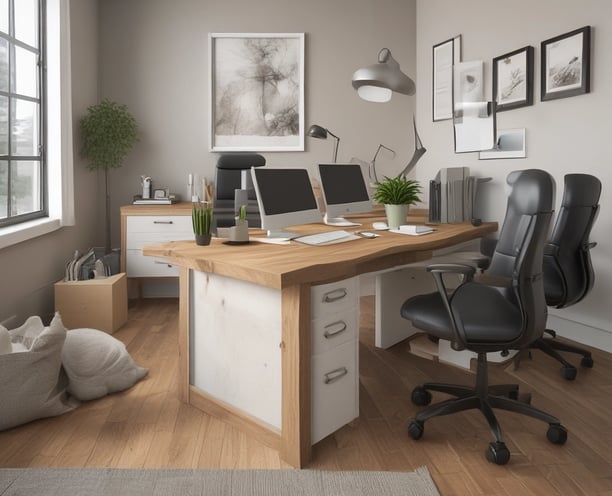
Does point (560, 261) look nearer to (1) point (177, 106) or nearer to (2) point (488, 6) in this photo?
(2) point (488, 6)

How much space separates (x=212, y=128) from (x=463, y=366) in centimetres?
313

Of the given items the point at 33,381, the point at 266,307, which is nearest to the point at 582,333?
the point at 266,307

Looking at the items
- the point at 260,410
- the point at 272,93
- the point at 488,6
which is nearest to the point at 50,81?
the point at 272,93

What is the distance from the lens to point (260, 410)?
2242 mm

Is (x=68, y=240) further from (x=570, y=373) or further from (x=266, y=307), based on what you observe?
(x=570, y=373)

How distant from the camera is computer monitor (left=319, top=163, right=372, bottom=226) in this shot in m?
3.39

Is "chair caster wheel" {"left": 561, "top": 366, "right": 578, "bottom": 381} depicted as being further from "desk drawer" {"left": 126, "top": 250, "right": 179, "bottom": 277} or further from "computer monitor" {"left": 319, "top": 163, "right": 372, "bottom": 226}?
"desk drawer" {"left": 126, "top": 250, "right": 179, "bottom": 277}

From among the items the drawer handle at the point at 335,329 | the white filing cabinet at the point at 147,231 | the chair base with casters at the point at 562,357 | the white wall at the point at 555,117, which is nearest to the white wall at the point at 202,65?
the white filing cabinet at the point at 147,231

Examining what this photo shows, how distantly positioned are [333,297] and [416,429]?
65 cm

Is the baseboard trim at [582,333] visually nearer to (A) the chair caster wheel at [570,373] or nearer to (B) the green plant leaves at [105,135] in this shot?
(A) the chair caster wheel at [570,373]

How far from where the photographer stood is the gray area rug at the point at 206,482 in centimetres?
187

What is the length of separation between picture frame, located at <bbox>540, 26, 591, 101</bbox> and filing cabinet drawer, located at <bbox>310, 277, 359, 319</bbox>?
211 centimetres

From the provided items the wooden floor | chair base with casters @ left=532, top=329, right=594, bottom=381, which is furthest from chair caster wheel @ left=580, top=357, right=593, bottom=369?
the wooden floor

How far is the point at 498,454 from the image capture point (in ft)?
6.70
